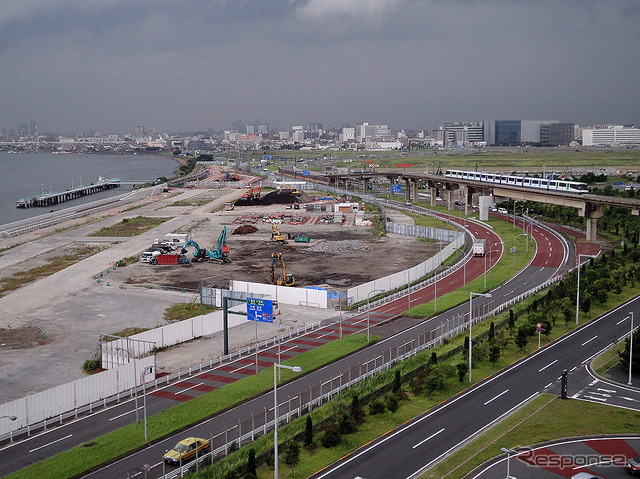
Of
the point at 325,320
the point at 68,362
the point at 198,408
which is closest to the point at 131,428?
the point at 198,408

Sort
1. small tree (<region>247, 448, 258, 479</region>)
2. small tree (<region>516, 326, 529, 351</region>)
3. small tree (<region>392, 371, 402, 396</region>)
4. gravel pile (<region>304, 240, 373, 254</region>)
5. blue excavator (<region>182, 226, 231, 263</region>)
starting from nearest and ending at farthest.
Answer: small tree (<region>247, 448, 258, 479</region>) < small tree (<region>392, 371, 402, 396</region>) < small tree (<region>516, 326, 529, 351</region>) < blue excavator (<region>182, 226, 231, 263</region>) < gravel pile (<region>304, 240, 373, 254</region>)

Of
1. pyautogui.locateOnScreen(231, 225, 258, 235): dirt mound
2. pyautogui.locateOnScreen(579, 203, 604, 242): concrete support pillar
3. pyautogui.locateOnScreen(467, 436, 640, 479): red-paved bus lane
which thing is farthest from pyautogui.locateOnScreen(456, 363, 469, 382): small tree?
pyautogui.locateOnScreen(231, 225, 258, 235): dirt mound

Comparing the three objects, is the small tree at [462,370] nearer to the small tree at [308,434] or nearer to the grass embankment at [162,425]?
the grass embankment at [162,425]

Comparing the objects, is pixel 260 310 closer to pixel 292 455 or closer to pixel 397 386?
pixel 397 386

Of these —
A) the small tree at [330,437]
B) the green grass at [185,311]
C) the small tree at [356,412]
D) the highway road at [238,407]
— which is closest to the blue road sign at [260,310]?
the highway road at [238,407]

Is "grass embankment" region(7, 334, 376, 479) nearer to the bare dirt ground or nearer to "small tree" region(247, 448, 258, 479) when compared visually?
"small tree" region(247, 448, 258, 479)

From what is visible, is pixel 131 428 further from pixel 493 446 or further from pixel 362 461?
pixel 493 446

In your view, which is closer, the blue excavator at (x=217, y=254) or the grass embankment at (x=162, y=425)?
the grass embankment at (x=162, y=425)
